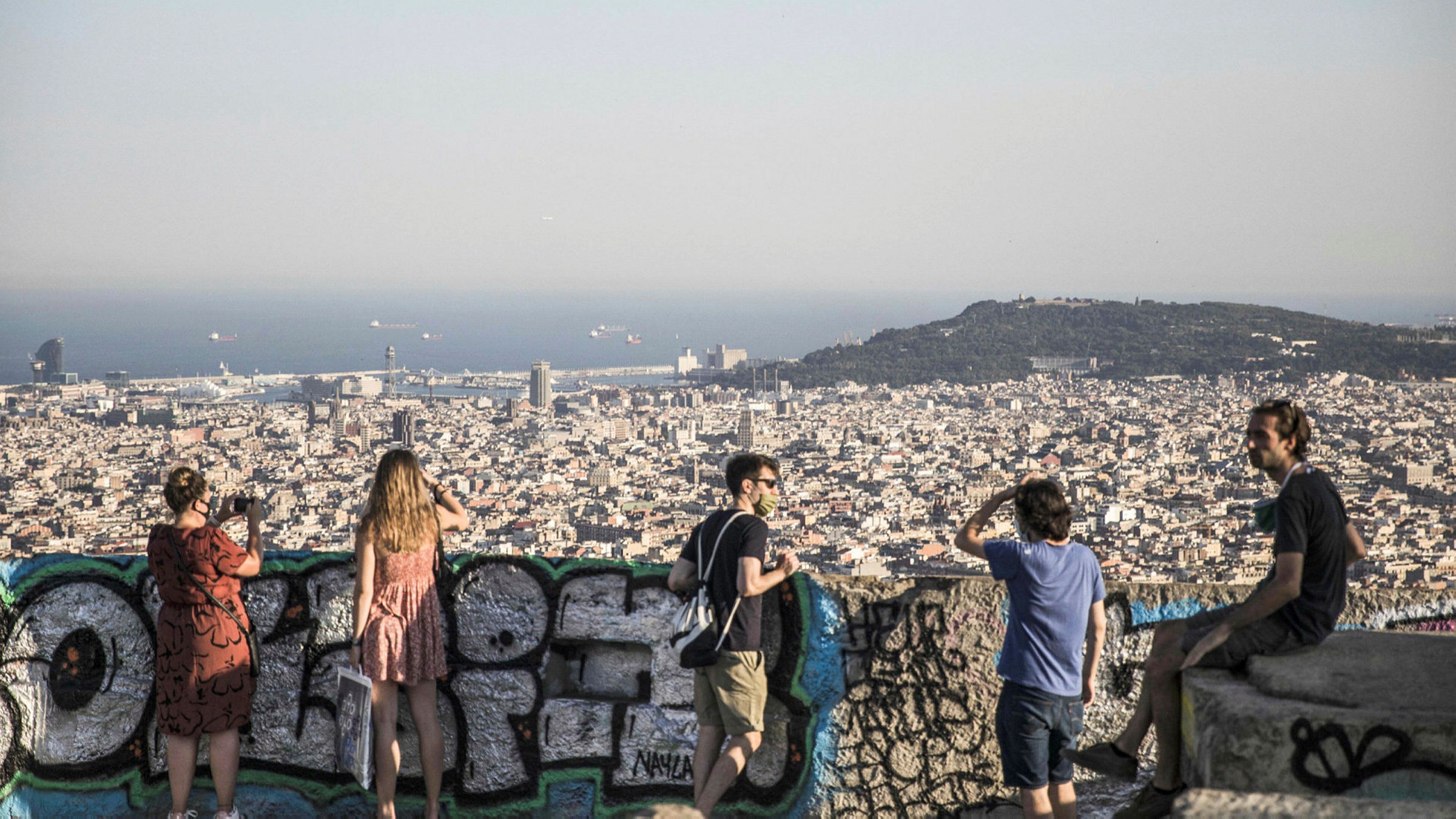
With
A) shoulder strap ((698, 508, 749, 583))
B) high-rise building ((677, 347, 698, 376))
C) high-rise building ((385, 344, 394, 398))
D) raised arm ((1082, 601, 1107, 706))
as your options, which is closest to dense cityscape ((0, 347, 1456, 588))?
high-rise building ((385, 344, 394, 398))

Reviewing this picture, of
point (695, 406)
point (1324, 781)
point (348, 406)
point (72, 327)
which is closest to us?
point (1324, 781)

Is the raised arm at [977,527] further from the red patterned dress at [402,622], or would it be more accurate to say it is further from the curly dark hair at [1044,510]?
the red patterned dress at [402,622]

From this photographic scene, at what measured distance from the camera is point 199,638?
3658mm

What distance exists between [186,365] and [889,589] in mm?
89351

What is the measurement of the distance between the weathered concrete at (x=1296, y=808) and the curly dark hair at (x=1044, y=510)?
1.18m

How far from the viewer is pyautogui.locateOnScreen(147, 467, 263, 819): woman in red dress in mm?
3598

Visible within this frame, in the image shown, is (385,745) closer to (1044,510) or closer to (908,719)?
(908,719)

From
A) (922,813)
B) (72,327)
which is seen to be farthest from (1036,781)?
(72,327)

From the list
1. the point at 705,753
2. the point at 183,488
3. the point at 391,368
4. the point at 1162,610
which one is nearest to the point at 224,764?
the point at 183,488

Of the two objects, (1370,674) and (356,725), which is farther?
(356,725)

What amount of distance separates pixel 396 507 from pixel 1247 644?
2.43m

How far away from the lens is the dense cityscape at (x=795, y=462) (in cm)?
2500

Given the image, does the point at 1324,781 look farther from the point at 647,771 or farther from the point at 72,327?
the point at 72,327

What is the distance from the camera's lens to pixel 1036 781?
3172 mm
